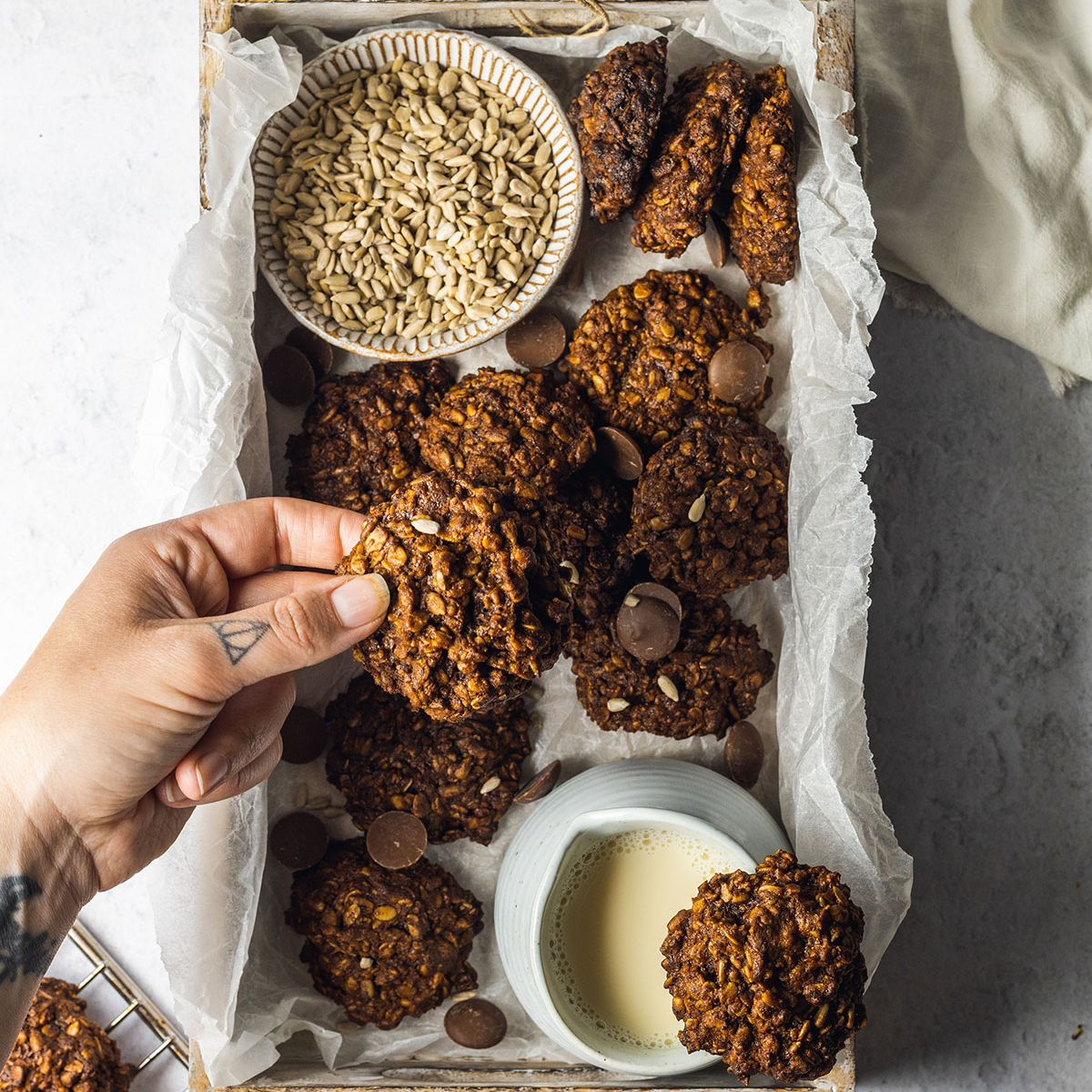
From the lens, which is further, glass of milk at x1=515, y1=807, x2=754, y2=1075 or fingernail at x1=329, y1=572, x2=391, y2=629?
glass of milk at x1=515, y1=807, x2=754, y2=1075

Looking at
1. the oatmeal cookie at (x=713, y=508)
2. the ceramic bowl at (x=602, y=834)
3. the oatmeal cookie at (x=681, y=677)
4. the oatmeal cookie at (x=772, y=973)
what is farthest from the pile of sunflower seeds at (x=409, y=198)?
the oatmeal cookie at (x=772, y=973)

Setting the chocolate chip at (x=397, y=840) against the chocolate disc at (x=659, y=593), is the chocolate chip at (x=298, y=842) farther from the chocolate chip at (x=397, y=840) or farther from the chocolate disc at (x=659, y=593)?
the chocolate disc at (x=659, y=593)

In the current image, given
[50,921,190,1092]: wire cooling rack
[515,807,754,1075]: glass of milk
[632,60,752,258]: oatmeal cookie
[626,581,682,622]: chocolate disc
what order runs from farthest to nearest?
[50,921,190,1092]: wire cooling rack < [626,581,682,622]: chocolate disc < [632,60,752,258]: oatmeal cookie < [515,807,754,1075]: glass of milk

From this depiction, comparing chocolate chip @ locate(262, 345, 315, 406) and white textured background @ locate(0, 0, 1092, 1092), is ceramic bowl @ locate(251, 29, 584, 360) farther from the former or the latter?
white textured background @ locate(0, 0, 1092, 1092)

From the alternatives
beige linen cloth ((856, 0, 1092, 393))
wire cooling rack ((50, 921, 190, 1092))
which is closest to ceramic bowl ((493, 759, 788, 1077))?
wire cooling rack ((50, 921, 190, 1092))

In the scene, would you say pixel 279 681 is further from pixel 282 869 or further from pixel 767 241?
pixel 767 241

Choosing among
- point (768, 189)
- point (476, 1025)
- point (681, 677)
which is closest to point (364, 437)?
point (681, 677)

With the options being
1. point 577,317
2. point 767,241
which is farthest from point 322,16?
point 767,241

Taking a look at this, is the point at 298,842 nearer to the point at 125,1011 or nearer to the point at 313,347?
the point at 125,1011
